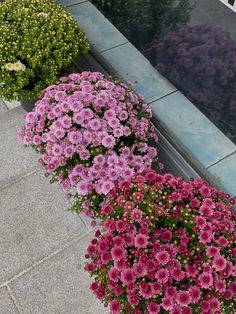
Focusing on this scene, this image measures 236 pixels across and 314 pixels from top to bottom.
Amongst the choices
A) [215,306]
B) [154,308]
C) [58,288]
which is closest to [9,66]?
[58,288]

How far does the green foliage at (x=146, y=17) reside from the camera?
16.9ft

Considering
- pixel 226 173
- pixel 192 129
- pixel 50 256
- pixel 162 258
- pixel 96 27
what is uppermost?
pixel 96 27

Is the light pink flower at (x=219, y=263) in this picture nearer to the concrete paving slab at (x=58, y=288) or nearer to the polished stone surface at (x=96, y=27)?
the concrete paving slab at (x=58, y=288)

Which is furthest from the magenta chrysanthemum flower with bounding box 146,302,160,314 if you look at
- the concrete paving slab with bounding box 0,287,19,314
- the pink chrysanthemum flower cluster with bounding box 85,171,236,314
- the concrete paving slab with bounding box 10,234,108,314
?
the concrete paving slab with bounding box 0,287,19,314

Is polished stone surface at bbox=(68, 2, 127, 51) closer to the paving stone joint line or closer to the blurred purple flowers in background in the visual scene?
the blurred purple flowers in background

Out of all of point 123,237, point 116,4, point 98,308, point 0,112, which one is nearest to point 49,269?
point 98,308

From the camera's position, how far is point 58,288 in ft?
Answer: 13.7

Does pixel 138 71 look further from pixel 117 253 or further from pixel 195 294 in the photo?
pixel 195 294

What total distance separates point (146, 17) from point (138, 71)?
0.94 metres

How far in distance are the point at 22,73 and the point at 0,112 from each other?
125cm

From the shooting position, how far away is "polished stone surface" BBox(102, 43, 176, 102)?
182 inches

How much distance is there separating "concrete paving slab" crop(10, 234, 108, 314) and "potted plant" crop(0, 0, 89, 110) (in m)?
1.91

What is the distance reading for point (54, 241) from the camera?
4461 millimetres

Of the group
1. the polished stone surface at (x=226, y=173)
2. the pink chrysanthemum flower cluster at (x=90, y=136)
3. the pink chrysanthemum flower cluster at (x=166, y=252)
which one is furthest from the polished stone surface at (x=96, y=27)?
the pink chrysanthemum flower cluster at (x=166, y=252)
